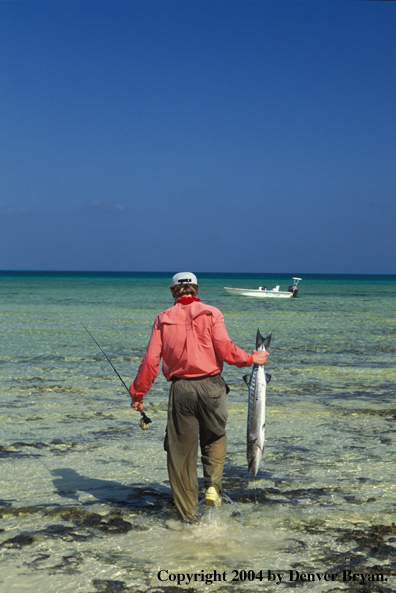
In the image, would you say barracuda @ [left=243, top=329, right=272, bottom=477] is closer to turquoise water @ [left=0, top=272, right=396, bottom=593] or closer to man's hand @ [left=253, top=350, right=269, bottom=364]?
man's hand @ [left=253, top=350, right=269, bottom=364]

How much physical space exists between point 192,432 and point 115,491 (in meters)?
1.68

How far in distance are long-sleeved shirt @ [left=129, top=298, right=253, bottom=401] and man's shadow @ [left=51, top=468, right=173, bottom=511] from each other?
1.48m

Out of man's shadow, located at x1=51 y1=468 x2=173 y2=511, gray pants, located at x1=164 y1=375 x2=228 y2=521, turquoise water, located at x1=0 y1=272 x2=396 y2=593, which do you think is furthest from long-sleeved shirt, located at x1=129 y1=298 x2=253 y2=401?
man's shadow, located at x1=51 y1=468 x2=173 y2=511

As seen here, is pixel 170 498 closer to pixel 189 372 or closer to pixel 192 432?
pixel 192 432

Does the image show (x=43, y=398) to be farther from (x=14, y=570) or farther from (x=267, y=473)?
(x=14, y=570)

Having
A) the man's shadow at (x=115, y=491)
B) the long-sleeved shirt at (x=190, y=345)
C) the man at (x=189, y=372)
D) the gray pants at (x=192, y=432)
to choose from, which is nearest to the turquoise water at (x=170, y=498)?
the man's shadow at (x=115, y=491)

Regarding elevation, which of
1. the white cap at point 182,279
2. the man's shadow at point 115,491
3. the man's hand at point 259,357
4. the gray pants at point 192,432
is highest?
the white cap at point 182,279

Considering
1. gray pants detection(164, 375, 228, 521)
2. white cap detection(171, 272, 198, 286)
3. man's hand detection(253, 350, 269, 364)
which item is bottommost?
gray pants detection(164, 375, 228, 521)

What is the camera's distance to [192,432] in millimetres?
4957

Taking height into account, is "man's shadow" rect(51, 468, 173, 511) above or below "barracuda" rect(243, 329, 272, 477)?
below

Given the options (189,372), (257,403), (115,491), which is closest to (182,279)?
(189,372)

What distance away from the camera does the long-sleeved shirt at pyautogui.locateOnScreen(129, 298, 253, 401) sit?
4809mm

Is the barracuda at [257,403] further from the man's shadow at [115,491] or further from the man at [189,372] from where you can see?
the man's shadow at [115,491]

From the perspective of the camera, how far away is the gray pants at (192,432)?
4875 mm
